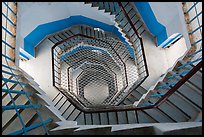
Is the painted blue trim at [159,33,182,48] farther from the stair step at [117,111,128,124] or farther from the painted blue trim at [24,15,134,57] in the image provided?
the stair step at [117,111,128,124]

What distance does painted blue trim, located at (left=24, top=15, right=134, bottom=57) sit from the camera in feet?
24.0

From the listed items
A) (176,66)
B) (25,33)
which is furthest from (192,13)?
(25,33)

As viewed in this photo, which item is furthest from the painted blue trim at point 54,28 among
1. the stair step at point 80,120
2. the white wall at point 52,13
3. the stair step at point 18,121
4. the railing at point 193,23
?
the railing at point 193,23

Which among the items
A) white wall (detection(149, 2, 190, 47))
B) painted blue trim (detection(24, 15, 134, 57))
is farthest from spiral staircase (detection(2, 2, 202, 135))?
white wall (detection(149, 2, 190, 47))

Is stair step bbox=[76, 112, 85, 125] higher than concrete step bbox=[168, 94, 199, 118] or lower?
lower

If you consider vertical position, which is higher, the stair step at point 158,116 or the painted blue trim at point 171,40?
the painted blue trim at point 171,40

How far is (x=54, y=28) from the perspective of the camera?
8.16 m

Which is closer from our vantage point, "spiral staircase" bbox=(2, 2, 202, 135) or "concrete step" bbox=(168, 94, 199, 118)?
"spiral staircase" bbox=(2, 2, 202, 135)

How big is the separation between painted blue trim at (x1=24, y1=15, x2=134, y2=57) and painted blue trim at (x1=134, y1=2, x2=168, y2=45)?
7.70 feet

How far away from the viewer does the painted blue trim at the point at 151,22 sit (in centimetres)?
615

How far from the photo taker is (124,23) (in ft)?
20.5

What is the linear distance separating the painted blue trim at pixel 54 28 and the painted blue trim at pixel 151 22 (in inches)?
92.4

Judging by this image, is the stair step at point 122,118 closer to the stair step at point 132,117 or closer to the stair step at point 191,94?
the stair step at point 132,117

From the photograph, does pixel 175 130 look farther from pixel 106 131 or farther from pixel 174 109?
Answer: pixel 174 109
